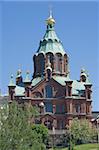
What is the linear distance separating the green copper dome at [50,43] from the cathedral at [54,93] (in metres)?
0.51

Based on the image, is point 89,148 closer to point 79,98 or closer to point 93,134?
point 93,134

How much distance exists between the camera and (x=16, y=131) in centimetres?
3547

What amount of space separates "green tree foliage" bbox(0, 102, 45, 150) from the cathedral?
38.7 metres

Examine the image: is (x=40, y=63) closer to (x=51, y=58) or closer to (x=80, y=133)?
(x=51, y=58)

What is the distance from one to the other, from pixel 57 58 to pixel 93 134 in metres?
17.1

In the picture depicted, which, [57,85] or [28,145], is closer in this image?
[28,145]

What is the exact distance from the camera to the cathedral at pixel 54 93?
77.1m

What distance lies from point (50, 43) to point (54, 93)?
9279mm

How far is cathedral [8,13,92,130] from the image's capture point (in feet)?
253

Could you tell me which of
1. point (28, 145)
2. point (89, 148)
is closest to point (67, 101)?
point (89, 148)

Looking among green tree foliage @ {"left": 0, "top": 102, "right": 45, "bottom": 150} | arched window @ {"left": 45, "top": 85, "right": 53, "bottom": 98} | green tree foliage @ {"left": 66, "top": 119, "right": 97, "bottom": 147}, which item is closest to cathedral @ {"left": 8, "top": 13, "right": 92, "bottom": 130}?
arched window @ {"left": 45, "top": 85, "right": 53, "bottom": 98}

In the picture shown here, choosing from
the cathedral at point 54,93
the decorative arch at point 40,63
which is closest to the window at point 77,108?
the cathedral at point 54,93

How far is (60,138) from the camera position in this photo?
2852 inches

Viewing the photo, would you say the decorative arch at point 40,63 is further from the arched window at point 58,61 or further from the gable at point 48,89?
the gable at point 48,89
